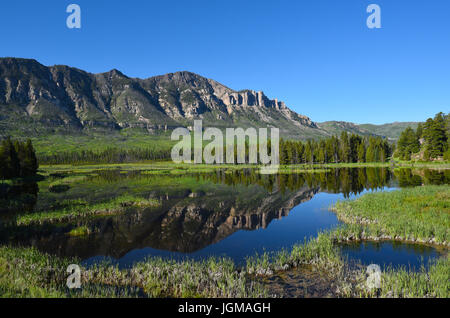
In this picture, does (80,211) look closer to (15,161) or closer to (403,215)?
(403,215)

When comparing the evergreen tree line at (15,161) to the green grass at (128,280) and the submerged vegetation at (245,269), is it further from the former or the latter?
the green grass at (128,280)

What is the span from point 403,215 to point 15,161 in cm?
8937

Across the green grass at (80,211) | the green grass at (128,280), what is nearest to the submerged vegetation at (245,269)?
the green grass at (128,280)

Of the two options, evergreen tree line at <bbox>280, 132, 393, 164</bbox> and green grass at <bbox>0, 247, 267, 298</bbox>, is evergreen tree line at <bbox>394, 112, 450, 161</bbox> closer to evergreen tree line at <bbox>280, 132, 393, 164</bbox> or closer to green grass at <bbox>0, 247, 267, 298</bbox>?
evergreen tree line at <bbox>280, 132, 393, 164</bbox>

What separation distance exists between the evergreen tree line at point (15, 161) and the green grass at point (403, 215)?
259ft

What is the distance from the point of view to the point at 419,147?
347 feet

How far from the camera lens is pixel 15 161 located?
69.4m

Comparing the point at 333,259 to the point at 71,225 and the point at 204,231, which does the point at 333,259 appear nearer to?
the point at 204,231

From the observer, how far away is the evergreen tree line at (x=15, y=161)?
64125 mm

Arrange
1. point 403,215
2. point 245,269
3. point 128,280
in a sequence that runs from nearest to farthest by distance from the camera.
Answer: point 128,280 → point 245,269 → point 403,215

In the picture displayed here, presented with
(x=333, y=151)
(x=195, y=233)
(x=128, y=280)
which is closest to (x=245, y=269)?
(x=128, y=280)

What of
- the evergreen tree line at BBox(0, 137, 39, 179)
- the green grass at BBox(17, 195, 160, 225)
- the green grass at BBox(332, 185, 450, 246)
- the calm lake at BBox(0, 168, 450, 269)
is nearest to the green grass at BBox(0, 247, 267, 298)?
the calm lake at BBox(0, 168, 450, 269)

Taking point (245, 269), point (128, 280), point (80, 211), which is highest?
point (80, 211)

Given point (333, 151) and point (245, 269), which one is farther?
point (333, 151)
